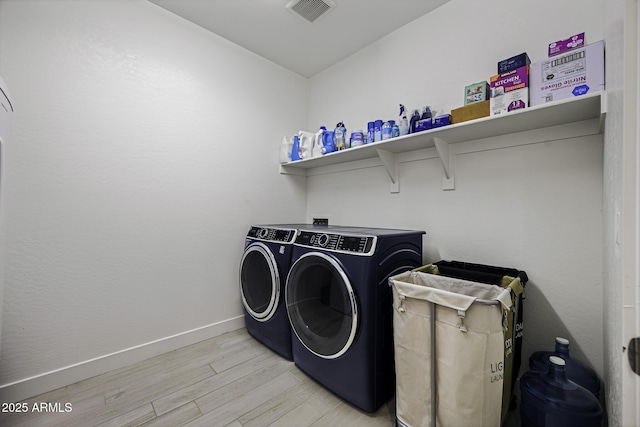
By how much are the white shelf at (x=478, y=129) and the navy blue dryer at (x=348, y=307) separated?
62 centimetres

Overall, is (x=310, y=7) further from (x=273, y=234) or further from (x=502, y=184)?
(x=502, y=184)

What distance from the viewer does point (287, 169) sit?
2598 millimetres

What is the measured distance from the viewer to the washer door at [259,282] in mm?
1787

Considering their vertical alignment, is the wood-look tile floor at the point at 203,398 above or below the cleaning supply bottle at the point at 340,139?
below

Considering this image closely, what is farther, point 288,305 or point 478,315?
point 288,305

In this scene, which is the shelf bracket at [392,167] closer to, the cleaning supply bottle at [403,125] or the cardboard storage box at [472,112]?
the cleaning supply bottle at [403,125]

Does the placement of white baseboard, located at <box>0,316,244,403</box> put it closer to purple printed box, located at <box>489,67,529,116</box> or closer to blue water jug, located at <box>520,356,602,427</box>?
blue water jug, located at <box>520,356,602,427</box>

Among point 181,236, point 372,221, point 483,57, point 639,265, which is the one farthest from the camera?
point 372,221

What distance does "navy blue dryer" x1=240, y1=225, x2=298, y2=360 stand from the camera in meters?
1.75

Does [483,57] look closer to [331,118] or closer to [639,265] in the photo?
[331,118]

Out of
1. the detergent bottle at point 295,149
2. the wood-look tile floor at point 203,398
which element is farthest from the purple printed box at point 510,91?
the wood-look tile floor at point 203,398

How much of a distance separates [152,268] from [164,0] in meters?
1.92

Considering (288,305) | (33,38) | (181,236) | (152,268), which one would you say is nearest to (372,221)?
(288,305)

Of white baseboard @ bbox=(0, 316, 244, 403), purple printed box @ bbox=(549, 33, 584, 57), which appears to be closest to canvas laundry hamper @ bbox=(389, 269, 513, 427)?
purple printed box @ bbox=(549, 33, 584, 57)
